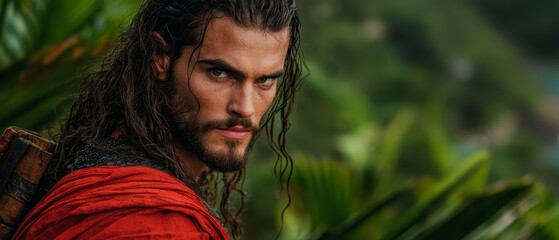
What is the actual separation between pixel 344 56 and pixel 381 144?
827 cm

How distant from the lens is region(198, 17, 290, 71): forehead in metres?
2.06

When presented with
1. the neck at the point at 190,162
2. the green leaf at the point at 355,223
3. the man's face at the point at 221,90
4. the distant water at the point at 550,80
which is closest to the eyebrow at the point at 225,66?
the man's face at the point at 221,90

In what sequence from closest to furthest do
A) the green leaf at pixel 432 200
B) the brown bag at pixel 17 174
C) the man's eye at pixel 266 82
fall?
the brown bag at pixel 17 174 < the man's eye at pixel 266 82 < the green leaf at pixel 432 200

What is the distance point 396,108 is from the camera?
12852mm

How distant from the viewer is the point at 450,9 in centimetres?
1636

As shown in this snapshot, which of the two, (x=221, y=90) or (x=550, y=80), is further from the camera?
(x=550, y=80)

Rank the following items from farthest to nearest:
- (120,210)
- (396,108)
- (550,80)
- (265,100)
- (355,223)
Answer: (550,80), (396,108), (355,223), (265,100), (120,210)

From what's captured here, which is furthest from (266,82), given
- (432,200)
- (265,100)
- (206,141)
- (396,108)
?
(396,108)

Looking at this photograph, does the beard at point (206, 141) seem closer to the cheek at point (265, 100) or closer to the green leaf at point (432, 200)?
the cheek at point (265, 100)

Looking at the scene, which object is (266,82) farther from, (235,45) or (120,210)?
(120,210)

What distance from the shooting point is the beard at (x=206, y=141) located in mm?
2080

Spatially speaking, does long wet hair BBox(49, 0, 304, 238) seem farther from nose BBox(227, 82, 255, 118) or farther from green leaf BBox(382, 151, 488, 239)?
green leaf BBox(382, 151, 488, 239)

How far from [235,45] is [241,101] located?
0.31 ft

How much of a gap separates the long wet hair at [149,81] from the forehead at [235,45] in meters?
0.01
